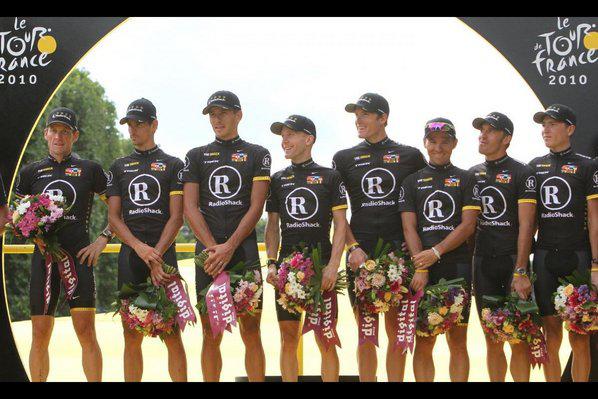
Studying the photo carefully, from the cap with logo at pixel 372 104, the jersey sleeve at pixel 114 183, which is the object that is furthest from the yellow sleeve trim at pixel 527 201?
the jersey sleeve at pixel 114 183

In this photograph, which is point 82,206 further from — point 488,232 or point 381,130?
point 488,232

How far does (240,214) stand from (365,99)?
4.53ft

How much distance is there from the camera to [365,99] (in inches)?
263

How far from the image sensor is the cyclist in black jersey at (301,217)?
6352mm

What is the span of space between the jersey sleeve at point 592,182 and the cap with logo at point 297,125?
2.24 meters

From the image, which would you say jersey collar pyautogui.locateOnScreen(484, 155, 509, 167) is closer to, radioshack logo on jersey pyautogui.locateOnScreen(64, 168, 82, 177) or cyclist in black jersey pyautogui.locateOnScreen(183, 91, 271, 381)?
cyclist in black jersey pyautogui.locateOnScreen(183, 91, 271, 381)

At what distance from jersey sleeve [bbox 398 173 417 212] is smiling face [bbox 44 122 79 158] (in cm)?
271

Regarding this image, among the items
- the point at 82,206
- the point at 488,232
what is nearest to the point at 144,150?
the point at 82,206

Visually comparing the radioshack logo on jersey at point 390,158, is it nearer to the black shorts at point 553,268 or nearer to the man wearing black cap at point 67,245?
the black shorts at point 553,268

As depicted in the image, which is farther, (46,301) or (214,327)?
(46,301)

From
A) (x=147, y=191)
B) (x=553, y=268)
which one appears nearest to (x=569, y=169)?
(x=553, y=268)

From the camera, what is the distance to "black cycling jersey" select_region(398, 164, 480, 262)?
6.36 meters

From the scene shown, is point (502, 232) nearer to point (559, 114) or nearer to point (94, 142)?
point (559, 114)

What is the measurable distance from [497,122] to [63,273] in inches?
146
